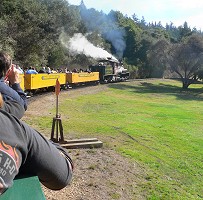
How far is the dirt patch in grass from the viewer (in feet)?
20.5

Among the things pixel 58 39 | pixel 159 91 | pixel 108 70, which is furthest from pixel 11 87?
pixel 58 39

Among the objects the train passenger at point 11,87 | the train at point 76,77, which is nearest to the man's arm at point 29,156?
the train passenger at point 11,87

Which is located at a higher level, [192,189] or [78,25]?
[78,25]

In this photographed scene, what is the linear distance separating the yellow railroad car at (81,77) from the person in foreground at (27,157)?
87.7ft

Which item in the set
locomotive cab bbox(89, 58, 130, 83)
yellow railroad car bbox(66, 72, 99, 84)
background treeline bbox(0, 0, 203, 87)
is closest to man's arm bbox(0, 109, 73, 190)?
background treeline bbox(0, 0, 203, 87)

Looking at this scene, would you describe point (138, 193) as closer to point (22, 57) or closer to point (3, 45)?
point (3, 45)

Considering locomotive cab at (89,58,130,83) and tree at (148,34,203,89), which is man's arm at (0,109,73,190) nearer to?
locomotive cab at (89,58,130,83)

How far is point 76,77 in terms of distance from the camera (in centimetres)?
3012

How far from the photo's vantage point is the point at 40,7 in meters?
35.0

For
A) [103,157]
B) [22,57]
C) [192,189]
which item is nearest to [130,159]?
[103,157]

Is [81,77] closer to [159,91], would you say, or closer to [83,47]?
[159,91]

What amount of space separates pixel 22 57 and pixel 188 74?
22038mm

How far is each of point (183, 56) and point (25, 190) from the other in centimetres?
4255

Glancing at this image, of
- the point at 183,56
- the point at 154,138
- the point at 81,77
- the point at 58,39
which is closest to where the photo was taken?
the point at 154,138
